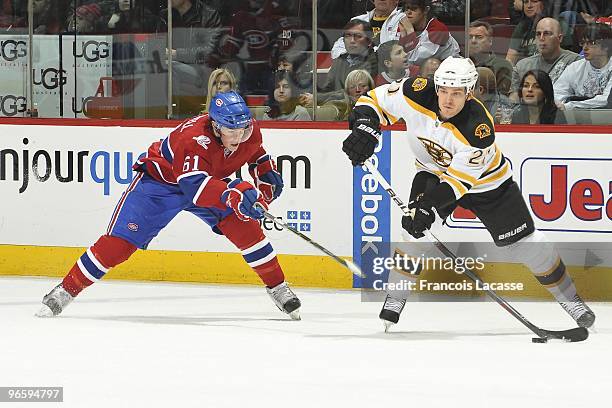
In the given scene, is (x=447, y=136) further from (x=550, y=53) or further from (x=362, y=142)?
(x=550, y=53)

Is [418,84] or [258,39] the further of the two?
[258,39]

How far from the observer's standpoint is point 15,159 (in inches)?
299

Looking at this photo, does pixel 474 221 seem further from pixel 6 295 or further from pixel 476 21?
pixel 6 295

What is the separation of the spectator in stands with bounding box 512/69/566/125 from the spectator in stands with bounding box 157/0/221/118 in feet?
5.41

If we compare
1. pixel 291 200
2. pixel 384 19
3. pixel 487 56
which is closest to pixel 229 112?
pixel 291 200

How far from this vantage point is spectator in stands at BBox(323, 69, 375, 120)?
7.20m

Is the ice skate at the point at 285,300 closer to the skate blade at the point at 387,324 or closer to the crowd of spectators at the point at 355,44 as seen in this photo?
the skate blade at the point at 387,324

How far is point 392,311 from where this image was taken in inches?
229

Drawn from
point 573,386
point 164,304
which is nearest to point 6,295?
point 164,304

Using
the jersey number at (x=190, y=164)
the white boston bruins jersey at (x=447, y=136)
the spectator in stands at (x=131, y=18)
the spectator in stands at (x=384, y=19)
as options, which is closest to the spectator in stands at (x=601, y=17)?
the spectator in stands at (x=384, y=19)

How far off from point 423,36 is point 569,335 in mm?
2053

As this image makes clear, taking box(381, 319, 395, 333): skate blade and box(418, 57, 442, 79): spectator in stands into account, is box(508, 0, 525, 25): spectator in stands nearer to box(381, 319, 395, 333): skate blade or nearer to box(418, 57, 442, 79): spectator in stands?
box(418, 57, 442, 79): spectator in stands

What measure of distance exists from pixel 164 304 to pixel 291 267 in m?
0.78

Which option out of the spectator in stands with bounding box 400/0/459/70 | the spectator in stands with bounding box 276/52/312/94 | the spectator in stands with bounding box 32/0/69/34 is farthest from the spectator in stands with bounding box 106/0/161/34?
the spectator in stands with bounding box 400/0/459/70
